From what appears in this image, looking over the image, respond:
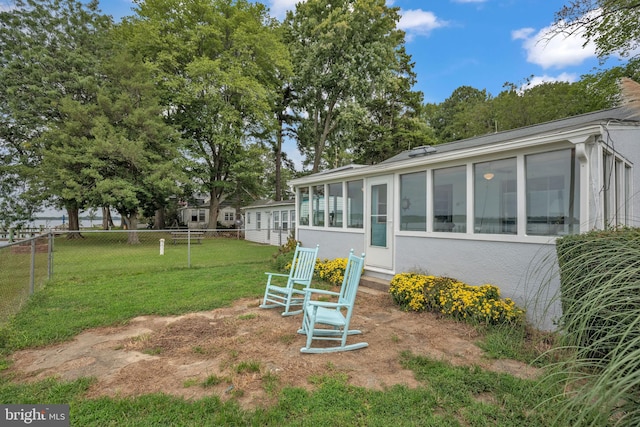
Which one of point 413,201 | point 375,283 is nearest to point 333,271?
point 375,283

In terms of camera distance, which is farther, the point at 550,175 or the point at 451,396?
the point at 550,175

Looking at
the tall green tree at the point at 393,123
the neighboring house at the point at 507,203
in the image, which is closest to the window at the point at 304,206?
the neighboring house at the point at 507,203

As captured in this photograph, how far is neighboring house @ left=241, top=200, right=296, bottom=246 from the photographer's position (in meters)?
16.2

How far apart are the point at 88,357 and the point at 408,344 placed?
339 cm

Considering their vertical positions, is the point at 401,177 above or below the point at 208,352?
above

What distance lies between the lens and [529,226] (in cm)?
412

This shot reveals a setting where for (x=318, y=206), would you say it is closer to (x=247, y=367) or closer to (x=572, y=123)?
(x=572, y=123)

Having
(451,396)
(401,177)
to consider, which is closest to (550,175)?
(401,177)

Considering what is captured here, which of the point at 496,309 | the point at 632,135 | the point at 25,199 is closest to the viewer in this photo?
the point at 496,309

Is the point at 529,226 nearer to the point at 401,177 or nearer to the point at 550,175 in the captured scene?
the point at 550,175

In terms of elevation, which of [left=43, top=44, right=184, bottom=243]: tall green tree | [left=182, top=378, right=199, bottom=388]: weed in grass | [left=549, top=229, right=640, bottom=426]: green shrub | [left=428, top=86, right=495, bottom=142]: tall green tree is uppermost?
[left=428, top=86, right=495, bottom=142]: tall green tree

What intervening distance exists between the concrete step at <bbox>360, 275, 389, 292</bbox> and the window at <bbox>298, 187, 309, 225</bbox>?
3.09m

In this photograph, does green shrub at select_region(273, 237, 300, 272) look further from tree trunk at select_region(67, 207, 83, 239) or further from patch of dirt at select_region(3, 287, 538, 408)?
tree trunk at select_region(67, 207, 83, 239)

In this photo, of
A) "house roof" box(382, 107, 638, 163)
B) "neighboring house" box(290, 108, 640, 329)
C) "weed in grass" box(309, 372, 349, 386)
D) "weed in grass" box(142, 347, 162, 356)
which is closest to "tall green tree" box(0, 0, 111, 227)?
"weed in grass" box(142, 347, 162, 356)
